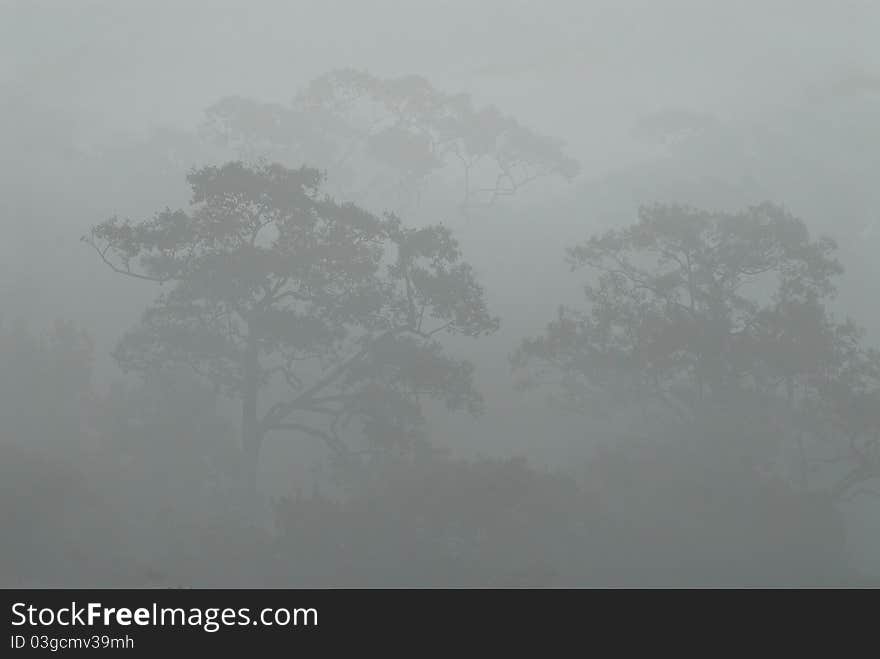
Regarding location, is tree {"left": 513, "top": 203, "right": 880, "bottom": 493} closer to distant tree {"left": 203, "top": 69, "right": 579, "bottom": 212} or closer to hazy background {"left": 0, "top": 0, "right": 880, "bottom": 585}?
hazy background {"left": 0, "top": 0, "right": 880, "bottom": 585}

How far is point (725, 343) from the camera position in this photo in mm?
29266

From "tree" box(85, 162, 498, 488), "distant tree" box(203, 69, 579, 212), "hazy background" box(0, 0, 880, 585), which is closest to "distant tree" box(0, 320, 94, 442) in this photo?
"hazy background" box(0, 0, 880, 585)

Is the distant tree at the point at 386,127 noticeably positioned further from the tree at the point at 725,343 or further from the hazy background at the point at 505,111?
the tree at the point at 725,343

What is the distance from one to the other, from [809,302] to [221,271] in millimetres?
19826

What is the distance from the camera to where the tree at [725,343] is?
28.4 meters

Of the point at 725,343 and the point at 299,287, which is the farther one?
the point at 725,343

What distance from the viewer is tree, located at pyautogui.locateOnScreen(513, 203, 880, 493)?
93.2 feet

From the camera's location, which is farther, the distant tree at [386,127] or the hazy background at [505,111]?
the distant tree at [386,127]

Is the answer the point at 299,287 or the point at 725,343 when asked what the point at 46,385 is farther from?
Answer: the point at 725,343

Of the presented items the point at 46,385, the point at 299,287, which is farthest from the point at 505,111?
the point at 299,287

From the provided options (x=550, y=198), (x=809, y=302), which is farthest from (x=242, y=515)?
(x=550, y=198)

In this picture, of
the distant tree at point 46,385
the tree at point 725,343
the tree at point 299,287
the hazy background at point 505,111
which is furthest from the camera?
the hazy background at point 505,111

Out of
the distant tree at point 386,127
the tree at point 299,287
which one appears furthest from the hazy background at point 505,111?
the distant tree at point 386,127

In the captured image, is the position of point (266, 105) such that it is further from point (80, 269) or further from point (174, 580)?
point (174, 580)
